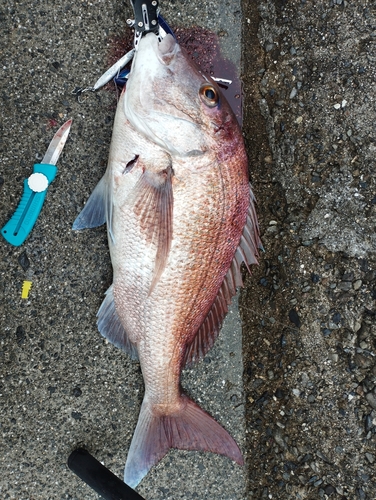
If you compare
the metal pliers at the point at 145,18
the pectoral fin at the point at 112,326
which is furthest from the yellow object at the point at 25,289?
the metal pliers at the point at 145,18

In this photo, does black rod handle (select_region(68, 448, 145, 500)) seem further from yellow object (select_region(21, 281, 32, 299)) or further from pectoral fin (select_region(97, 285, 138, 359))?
yellow object (select_region(21, 281, 32, 299))

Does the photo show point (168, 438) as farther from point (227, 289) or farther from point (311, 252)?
point (311, 252)

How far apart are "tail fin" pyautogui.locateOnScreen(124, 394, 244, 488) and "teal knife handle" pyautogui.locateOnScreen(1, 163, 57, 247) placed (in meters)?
0.90

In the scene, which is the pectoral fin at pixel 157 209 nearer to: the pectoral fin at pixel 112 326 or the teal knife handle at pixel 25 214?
the pectoral fin at pixel 112 326

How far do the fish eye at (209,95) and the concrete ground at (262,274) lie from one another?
51cm

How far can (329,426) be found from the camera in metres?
2.08

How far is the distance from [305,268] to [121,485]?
3.97 feet

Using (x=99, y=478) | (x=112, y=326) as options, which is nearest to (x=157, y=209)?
(x=112, y=326)

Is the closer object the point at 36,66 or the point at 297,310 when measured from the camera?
the point at 36,66

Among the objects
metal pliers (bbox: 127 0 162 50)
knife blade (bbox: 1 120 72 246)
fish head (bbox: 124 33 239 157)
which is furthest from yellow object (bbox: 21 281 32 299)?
metal pliers (bbox: 127 0 162 50)

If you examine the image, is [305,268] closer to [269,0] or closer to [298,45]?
[298,45]

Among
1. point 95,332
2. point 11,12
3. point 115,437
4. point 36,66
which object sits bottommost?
point 115,437

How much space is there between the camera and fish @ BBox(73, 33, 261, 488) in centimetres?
172

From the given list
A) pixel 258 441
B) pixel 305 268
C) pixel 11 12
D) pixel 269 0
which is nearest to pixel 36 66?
pixel 11 12
